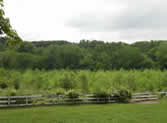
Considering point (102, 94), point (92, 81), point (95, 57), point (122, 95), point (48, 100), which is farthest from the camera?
point (95, 57)

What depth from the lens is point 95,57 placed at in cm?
9100

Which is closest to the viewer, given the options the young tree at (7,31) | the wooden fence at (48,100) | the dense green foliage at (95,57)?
the young tree at (7,31)

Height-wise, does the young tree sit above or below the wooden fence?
above

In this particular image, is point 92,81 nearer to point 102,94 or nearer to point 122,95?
point 122,95

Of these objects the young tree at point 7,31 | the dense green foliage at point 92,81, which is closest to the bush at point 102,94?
the dense green foliage at point 92,81

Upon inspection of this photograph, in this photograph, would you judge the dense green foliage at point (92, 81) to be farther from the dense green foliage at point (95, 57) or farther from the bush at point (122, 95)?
the dense green foliage at point (95, 57)

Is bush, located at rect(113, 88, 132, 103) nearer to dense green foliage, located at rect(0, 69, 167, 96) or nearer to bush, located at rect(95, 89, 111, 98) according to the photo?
bush, located at rect(95, 89, 111, 98)

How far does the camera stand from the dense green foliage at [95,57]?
79238 mm

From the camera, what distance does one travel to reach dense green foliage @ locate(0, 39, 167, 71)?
79238 millimetres

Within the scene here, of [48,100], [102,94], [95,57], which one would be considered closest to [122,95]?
[102,94]

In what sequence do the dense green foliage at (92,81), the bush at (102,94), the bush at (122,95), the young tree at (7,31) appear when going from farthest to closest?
1. the dense green foliage at (92,81)
2. the bush at (122,95)
3. the bush at (102,94)
4. the young tree at (7,31)

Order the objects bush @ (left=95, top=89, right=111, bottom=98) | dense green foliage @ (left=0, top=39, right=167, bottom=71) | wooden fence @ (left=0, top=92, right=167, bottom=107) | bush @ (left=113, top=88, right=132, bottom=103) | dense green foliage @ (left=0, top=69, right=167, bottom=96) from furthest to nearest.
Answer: dense green foliage @ (left=0, top=39, right=167, bottom=71) → dense green foliage @ (left=0, top=69, right=167, bottom=96) → bush @ (left=113, top=88, right=132, bottom=103) → bush @ (left=95, top=89, right=111, bottom=98) → wooden fence @ (left=0, top=92, right=167, bottom=107)

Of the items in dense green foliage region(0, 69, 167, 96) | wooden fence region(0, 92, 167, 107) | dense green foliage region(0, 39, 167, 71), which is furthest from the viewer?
dense green foliage region(0, 39, 167, 71)

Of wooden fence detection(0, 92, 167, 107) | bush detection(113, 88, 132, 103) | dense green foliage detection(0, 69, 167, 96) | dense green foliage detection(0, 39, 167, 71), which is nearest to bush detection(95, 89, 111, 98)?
wooden fence detection(0, 92, 167, 107)
